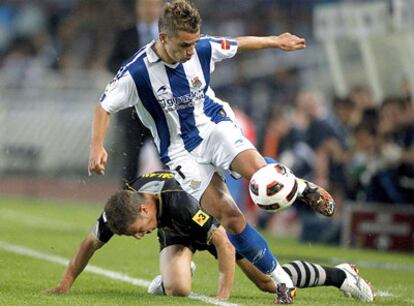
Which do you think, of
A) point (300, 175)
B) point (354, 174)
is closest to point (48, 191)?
point (300, 175)

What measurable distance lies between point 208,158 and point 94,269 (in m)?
2.50

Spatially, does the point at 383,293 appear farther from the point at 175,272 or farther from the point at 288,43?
the point at 288,43

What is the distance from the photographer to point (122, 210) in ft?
24.7

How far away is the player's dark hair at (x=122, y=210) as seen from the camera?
7512 mm

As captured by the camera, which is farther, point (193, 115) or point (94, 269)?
point (94, 269)

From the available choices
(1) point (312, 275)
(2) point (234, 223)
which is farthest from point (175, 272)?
(1) point (312, 275)

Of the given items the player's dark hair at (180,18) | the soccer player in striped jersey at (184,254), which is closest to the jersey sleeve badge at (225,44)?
the player's dark hair at (180,18)

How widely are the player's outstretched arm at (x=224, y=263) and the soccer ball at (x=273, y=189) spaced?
2.25 ft

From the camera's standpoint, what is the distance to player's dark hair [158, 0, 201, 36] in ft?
25.4

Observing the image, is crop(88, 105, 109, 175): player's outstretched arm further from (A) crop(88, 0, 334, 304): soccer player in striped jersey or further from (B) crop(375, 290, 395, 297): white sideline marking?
(B) crop(375, 290, 395, 297): white sideline marking

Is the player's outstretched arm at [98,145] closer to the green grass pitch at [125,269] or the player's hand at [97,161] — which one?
the player's hand at [97,161]

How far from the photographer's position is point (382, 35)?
48.3 feet

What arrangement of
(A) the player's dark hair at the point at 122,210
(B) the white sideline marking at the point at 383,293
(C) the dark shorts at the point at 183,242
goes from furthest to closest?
(B) the white sideline marking at the point at 383,293
(C) the dark shorts at the point at 183,242
(A) the player's dark hair at the point at 122,210

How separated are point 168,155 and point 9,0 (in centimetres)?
2034
